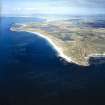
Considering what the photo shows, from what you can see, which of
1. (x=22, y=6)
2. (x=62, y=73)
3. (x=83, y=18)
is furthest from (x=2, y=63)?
(x=22, y=6)

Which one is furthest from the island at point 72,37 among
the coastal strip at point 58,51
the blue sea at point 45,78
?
the blue sea at point 45,78

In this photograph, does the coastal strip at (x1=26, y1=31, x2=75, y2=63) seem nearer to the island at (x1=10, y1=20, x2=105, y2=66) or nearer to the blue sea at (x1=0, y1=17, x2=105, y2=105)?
the island at (x1=10, y1=20, x2=105, y2=66)

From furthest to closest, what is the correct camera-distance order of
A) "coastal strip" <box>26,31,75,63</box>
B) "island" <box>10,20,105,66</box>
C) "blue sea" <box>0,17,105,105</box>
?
1. "island" <box>10,20,105,66</box>
2. "coastal strip" <box>26,31,75,63</box>
3. "blue sea" <box>0,17,105,105</box>

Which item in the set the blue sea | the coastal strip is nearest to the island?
the coastal strip

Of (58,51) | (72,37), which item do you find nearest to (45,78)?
(58,51)

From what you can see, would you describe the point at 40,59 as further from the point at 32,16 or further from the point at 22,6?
the point at 22,6

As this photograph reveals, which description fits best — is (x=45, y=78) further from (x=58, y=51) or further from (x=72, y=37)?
(x=72, y=37)

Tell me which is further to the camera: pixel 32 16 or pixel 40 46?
pixel 32 16
